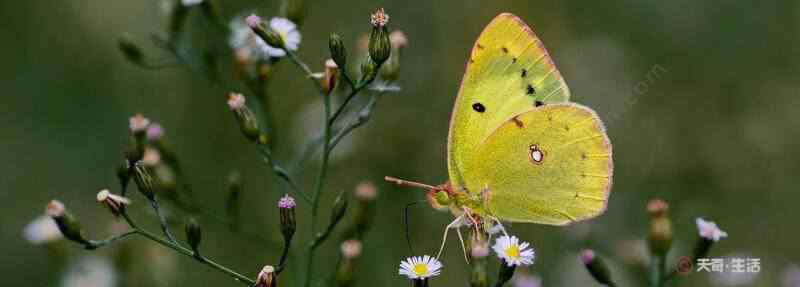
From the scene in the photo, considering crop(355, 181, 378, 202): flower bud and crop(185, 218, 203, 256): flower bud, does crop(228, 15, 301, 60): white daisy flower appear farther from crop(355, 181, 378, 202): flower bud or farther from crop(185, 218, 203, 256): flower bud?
crop(185, 218, 203, 256): flower bud

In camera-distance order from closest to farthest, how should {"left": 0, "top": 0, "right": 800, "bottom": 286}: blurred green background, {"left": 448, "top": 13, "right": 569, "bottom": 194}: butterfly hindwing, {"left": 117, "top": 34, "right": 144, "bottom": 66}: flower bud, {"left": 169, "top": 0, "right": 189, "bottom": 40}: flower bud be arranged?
{"left": 448, "top": 13, "right": 569, "bottom": 194}: butterfly hindwing < {"left": 169, "top": 0, "right": 189, "bottom": 40}: flower bud < {"left": 117, "top": 34, "right": 144, "bottom": 66}: flower bud < {"left": 0, "top": 0, "right": 800, "bottom": 286}: blurred green background

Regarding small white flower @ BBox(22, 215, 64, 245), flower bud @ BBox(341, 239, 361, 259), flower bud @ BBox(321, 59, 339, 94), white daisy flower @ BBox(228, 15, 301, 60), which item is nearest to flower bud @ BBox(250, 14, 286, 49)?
white daisy flower @ BBox(228, 15, 301, 60)

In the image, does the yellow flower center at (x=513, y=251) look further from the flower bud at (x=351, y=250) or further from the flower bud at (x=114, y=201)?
the flower bud at (x=114, y=201)

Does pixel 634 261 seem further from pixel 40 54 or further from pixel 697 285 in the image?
pixel 40 54

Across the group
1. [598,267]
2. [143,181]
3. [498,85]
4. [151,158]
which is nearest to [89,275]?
[151,158]

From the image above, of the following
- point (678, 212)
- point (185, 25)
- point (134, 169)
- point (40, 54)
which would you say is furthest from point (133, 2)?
point (678, 212)

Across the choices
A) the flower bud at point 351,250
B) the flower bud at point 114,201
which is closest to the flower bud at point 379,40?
the flower bud at point 351,250
